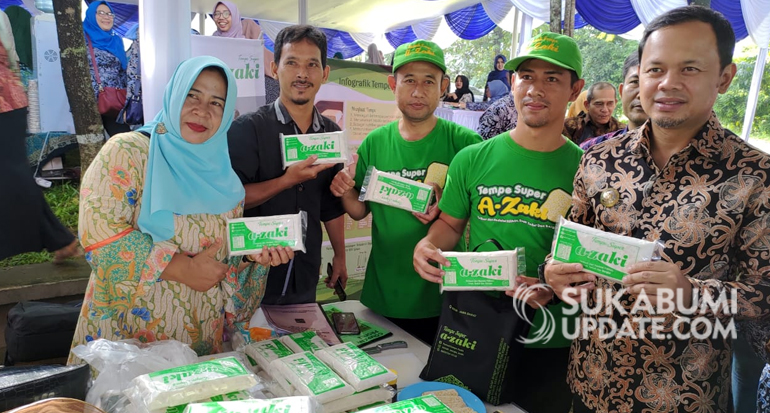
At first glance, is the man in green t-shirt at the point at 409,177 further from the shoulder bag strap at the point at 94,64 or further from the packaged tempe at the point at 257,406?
the shoulder bag strap at the point at 94,64

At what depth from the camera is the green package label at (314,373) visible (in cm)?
147

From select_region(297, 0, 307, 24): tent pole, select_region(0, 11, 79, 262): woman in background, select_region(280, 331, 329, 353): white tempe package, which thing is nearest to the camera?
select_region(280, 331, 329, 353): white tempe package

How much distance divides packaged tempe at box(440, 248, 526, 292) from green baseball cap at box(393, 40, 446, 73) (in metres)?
1.31

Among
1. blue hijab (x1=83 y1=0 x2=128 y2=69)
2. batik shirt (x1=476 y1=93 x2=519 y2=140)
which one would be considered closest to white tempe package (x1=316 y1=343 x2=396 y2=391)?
batik shirt (x1=476 y1=93 x2=519 y2=140)

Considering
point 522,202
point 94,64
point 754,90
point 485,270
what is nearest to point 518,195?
point 522,202

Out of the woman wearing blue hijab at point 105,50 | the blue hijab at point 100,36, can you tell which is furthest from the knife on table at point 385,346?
the blue hijab at point 100,36

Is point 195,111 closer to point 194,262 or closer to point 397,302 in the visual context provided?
point 194,262

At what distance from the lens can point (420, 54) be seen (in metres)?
2.68

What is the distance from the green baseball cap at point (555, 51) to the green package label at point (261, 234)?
1.35m

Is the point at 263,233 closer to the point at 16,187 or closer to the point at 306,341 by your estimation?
the point at 306,341

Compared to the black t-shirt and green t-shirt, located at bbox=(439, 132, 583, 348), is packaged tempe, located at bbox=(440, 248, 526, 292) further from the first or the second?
the black t-shirt

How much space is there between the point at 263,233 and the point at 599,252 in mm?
1341

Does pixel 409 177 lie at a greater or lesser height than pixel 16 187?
greater

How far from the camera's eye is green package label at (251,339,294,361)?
172 cm
